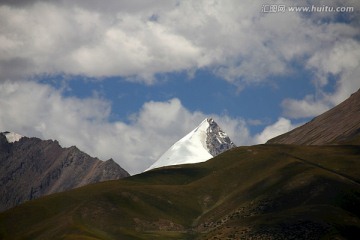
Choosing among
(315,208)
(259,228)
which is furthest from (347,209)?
(259,228)

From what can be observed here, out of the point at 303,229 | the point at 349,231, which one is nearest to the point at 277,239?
the point at 303,229

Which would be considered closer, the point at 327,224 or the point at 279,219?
the point at 327,224

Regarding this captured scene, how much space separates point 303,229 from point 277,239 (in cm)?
775

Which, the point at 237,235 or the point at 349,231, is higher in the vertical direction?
the point at 237,235

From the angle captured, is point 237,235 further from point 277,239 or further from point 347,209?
point 347,209

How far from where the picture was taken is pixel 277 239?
182125 mm

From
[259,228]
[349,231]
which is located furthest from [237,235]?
[349,231]

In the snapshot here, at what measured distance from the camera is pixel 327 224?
588 ft

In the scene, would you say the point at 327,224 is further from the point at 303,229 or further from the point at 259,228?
the point at 259,228

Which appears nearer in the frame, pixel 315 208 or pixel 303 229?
pixel 303 229

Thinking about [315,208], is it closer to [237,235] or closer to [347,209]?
[347,209]

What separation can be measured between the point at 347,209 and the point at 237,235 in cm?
3309

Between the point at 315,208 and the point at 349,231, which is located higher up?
the point at 315,208

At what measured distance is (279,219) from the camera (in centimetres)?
19538
